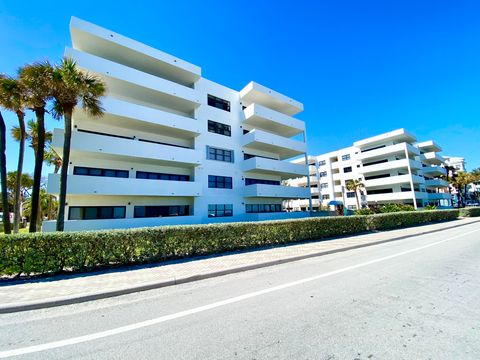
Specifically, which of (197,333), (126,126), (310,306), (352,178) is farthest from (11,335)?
(352,178)

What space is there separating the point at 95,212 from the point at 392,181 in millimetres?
46437

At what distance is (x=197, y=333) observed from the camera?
11.1ft

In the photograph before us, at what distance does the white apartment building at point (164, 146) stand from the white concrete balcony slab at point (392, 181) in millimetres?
24453

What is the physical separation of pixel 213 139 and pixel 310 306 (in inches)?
791

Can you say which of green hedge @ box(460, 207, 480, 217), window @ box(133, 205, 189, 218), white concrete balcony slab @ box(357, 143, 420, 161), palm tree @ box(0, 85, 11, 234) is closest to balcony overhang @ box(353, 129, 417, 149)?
white concrete balcony slab @ box(357, 143, 420, 161)

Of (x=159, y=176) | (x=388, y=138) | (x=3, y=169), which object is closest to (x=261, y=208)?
(x=159, y=176)

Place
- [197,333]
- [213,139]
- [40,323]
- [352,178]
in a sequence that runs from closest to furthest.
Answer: [197,333] < [40,323] < [213,139] < [352,178]

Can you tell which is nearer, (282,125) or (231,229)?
(231,229)

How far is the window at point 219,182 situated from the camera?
21.9m

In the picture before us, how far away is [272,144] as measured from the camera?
982 inches

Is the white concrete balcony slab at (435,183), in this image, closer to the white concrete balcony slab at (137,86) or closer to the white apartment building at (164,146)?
the white apartment building at (164,146)

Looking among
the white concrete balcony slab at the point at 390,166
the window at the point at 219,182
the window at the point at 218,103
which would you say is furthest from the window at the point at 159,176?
the white concrete balcony slab at the point at 390,166

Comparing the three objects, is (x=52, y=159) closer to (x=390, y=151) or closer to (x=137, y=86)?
(x=137, y=86)

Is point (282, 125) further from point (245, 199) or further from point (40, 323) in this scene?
point (40, 323)
